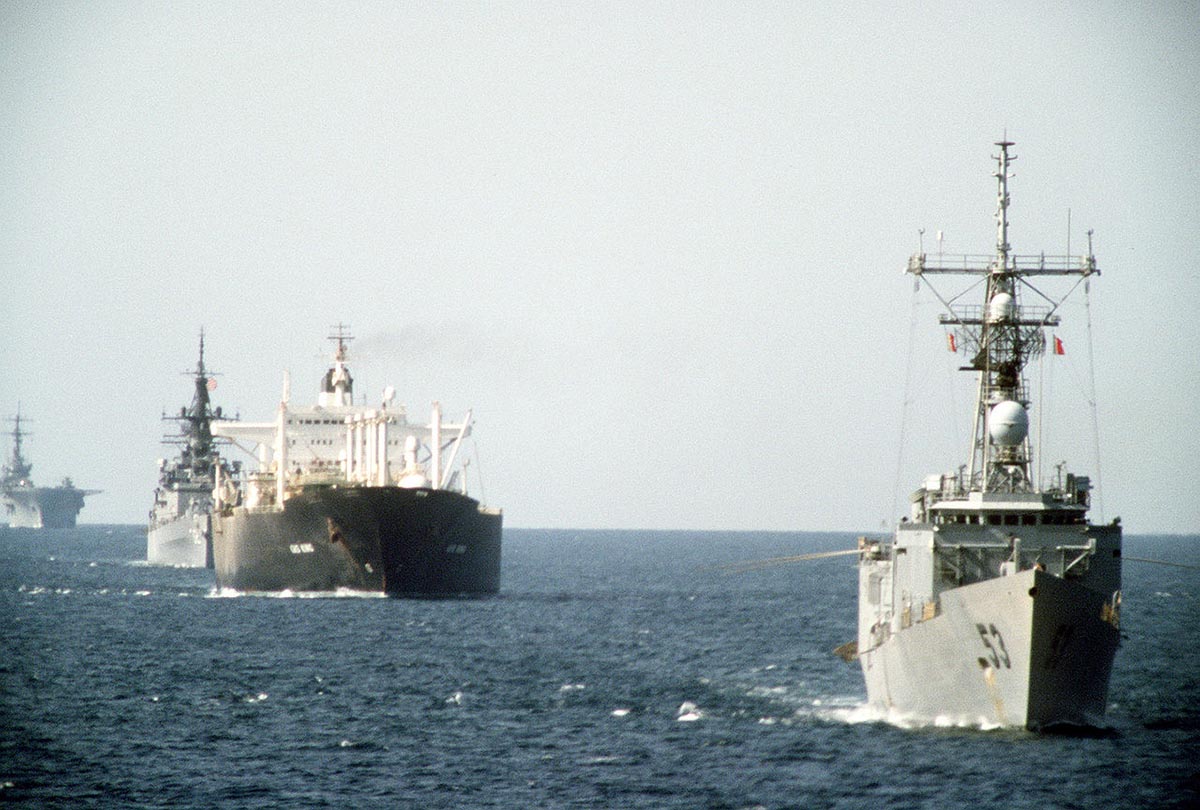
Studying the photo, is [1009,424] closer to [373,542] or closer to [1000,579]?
[1000,579]

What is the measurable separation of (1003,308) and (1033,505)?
4.91 m

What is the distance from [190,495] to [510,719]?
95.2 meters

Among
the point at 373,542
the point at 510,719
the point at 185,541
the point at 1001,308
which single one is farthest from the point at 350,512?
the point at 185,541

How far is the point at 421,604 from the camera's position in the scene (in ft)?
247

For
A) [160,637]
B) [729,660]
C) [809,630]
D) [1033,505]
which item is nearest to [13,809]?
[1033,505]

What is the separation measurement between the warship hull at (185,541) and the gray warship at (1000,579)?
3716 inches

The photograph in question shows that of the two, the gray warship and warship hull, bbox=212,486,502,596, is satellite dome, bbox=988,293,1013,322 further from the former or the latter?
warship hull, bbox=212,486,502,596

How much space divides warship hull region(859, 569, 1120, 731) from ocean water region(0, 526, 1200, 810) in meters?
0.69

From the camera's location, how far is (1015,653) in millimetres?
31750

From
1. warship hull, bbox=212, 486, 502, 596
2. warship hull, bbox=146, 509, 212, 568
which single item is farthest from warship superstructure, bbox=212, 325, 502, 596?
warship hull, bbox=146, 509, 212, 568

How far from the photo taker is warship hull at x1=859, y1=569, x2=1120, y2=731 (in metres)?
31.4

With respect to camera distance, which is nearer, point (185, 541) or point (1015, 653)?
point (1015, 653)

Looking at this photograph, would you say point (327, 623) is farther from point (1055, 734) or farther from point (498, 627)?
point (1055, 734)

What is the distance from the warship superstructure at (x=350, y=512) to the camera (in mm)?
75875
